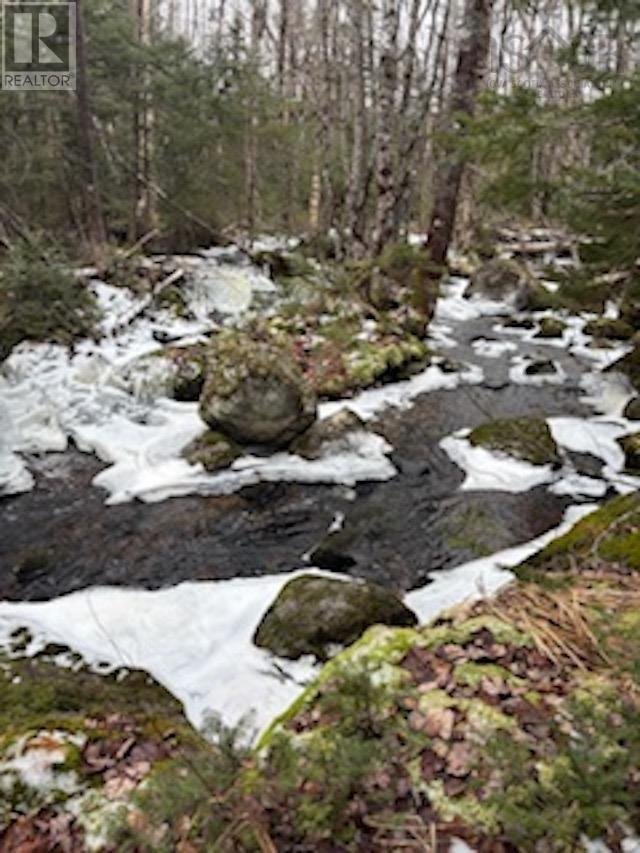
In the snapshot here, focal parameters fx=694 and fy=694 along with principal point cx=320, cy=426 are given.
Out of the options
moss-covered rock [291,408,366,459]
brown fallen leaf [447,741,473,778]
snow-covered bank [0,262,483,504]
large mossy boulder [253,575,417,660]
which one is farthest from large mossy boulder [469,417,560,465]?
brown fallen leaf [447,741,473,778]

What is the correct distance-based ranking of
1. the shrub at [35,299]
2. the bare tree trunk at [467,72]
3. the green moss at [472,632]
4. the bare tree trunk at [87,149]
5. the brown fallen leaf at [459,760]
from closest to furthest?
the brown fallen leaf at [459,760]
the green moss at [472,632]
the bare tree trunk at [467,72]
the shrub at [35,299]
the bare tree trunk at [87,149]

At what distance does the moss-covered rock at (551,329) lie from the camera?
1318cm

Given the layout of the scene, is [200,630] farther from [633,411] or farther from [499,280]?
[499,280]

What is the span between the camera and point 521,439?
740cm

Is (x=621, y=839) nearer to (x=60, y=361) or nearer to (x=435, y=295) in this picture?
(x=60, y=361)

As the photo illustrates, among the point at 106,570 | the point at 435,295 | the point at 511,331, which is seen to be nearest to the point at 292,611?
the point at 106,570

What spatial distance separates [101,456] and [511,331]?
360 inches

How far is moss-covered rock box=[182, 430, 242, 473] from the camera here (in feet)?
23.6

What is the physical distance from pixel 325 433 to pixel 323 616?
3620 mm

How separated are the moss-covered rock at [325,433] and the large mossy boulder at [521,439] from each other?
136 cm

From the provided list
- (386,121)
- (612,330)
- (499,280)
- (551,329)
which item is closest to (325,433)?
(386,121)

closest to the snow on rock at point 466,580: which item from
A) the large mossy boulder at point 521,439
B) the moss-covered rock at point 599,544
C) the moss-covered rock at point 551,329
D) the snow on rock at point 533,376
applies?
the moss-covered rock at point 599,544

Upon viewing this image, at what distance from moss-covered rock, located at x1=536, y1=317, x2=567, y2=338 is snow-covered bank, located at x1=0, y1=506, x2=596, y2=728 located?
848cm

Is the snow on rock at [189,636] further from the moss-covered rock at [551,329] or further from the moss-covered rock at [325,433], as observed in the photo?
the moss-covered rock at [551,329]
